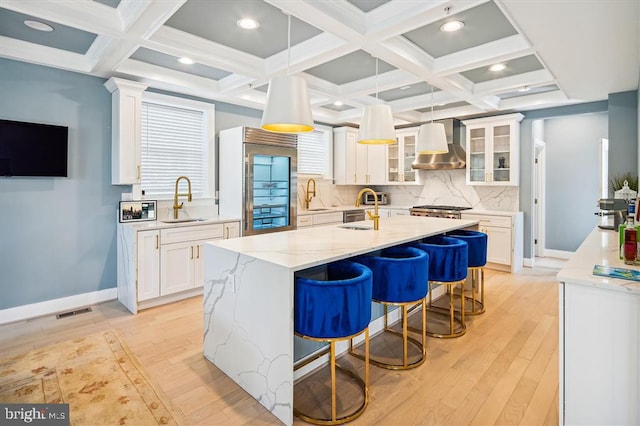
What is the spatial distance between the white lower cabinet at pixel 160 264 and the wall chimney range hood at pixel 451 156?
3.78m

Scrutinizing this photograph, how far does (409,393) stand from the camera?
226 centimetres

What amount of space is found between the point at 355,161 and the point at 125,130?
4.04 metres

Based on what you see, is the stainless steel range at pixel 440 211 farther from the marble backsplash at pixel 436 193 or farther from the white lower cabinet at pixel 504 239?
Answer: the marble backsplash at pixel 436 193

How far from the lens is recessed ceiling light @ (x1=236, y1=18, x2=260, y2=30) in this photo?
9.50 feet

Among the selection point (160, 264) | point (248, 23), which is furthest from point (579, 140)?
point (160, 264)

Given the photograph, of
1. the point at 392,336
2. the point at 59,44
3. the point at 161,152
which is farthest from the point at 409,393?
the point at 59,44

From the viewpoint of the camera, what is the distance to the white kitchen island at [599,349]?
157 centimetres

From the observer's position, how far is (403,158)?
6715mm

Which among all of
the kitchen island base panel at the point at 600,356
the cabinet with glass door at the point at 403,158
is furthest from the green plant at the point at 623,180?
the kitchen island base panel at the point at 600,356

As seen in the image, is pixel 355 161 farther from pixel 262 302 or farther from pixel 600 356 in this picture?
pixel 600 356

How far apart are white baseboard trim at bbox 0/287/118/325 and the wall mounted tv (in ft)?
4.36

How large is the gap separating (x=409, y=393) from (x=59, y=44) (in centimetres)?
428

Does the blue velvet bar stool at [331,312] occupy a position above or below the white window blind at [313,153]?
below

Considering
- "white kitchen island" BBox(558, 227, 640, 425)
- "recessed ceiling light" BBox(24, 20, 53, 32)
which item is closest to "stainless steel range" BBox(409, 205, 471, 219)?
"white kitchen island" BBox(558, 227, 640, 425)
